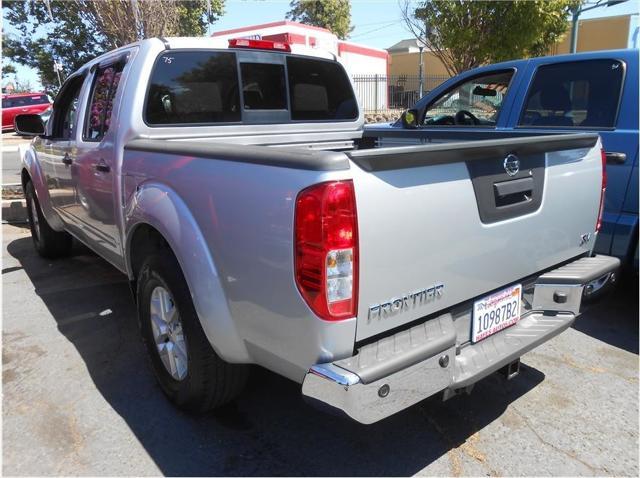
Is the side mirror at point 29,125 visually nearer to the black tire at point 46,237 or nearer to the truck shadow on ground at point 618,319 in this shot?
the black tire at point 46,237

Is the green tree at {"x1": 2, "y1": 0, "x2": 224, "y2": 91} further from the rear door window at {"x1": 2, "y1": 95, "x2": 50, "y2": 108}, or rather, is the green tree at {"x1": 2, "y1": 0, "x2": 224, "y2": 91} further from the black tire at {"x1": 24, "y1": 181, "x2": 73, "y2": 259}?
the black tire at {"x1": 24, "y1": 181, "x2": 73, "y2": 259}

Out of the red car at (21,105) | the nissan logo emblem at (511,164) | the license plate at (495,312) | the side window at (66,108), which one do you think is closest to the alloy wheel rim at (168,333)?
the license plate at (495,312)

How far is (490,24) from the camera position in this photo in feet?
38.4

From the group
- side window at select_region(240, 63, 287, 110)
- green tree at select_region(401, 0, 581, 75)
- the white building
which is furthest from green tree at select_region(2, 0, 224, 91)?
side window at select_region(240, 63, 287, 110)

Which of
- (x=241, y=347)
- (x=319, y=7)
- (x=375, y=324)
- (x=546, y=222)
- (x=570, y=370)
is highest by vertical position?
(x=319, y=7)

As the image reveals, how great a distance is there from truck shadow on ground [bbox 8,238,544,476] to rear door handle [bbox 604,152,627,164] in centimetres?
161

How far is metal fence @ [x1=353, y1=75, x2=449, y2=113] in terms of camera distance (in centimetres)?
2006

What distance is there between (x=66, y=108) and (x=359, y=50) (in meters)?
21.2

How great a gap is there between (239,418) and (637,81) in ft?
11.6

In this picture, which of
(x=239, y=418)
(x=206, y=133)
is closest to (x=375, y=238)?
Answer: (x=239, y=418)

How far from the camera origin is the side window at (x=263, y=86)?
3.58 m

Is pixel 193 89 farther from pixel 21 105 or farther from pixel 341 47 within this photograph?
pixel 21 105

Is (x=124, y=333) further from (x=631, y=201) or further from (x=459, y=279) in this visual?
(x=631, y=201)

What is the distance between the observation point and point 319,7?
140 feet
